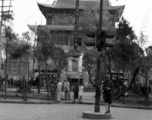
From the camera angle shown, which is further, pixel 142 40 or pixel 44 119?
pixel 142 40

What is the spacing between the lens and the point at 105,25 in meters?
28.4

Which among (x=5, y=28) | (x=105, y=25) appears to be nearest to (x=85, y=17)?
(x=105, y=25)

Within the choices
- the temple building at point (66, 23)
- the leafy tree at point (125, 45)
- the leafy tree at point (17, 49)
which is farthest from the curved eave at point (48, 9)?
the leafy tree at point (125, 45)

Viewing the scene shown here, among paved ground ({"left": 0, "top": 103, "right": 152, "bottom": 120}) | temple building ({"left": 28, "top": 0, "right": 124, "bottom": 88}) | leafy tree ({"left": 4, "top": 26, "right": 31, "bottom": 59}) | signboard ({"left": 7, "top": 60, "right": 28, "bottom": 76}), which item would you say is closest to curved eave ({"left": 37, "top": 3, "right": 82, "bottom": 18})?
temple building ({"left": 28, "top": 0, "right": 124, "bottom": 88})

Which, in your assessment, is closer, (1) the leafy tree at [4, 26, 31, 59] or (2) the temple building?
(1) the leafy tree at [4, 26, 31, 59]

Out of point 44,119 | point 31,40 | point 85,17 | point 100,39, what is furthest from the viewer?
point 31,40

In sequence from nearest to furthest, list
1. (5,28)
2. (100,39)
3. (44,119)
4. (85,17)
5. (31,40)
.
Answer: (44,119), (100,39), (85,17), (5,28), (31,40)

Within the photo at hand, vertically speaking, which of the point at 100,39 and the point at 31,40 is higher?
the point at 31,40

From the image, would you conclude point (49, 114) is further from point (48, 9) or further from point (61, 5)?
point (61, 5)

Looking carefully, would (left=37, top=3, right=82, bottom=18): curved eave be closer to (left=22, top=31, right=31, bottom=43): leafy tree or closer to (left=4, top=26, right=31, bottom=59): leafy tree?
(left=22, top=31, right=31, bottom=43): leafy tree

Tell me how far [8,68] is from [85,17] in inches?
317

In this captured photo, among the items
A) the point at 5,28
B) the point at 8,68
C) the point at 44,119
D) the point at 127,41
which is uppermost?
the point at 5,28

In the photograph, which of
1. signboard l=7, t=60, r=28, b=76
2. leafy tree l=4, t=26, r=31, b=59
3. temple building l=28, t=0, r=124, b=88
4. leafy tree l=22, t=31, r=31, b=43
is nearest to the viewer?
signboard l=7, t=60, r=28, b=76

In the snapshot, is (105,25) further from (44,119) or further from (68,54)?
(44,119)
